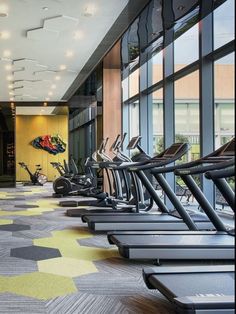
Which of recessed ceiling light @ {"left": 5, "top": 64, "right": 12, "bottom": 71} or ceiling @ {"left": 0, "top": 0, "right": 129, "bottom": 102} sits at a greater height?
ceiling @ {"left": 0, "top": 0, "right": 129, "bottom": 102}

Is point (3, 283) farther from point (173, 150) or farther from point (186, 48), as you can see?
point (186, 48)

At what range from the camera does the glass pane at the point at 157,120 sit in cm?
836

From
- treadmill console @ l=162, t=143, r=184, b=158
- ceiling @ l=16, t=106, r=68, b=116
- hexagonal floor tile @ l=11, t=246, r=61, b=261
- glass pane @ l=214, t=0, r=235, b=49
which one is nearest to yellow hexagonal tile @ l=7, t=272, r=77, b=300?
hexagonal floor tile @ l=11, t=246, r=61, b=261

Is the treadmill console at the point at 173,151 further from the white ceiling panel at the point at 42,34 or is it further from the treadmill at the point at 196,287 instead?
the white ceiling panel at the point at 42,34

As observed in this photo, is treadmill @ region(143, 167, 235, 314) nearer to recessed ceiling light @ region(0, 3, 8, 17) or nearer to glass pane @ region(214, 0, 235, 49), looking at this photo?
glass pane @ region(214, 0, 235, 49)

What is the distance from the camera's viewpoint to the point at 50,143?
59.9 ft

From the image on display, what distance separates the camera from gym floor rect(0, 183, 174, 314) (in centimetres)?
270

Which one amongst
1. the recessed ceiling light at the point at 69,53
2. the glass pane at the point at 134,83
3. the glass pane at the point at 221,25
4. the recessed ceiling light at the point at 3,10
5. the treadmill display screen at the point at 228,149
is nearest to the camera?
the treadmill display screen at the point at 228,149

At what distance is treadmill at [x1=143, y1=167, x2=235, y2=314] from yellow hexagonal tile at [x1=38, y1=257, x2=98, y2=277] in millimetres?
862

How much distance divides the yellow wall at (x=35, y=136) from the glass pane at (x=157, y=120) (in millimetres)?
9515

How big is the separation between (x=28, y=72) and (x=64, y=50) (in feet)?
8.21

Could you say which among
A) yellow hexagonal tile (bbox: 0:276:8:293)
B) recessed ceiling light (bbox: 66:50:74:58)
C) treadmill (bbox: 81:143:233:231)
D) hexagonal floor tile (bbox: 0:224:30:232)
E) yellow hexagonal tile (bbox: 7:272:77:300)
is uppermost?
recessed ceiling light (bbox: 66:50:74:58)

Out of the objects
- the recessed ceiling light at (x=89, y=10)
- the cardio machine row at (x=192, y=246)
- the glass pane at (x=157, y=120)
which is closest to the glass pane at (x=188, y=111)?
the glass pane at (x=157, y=120)

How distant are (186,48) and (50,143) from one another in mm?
11780
